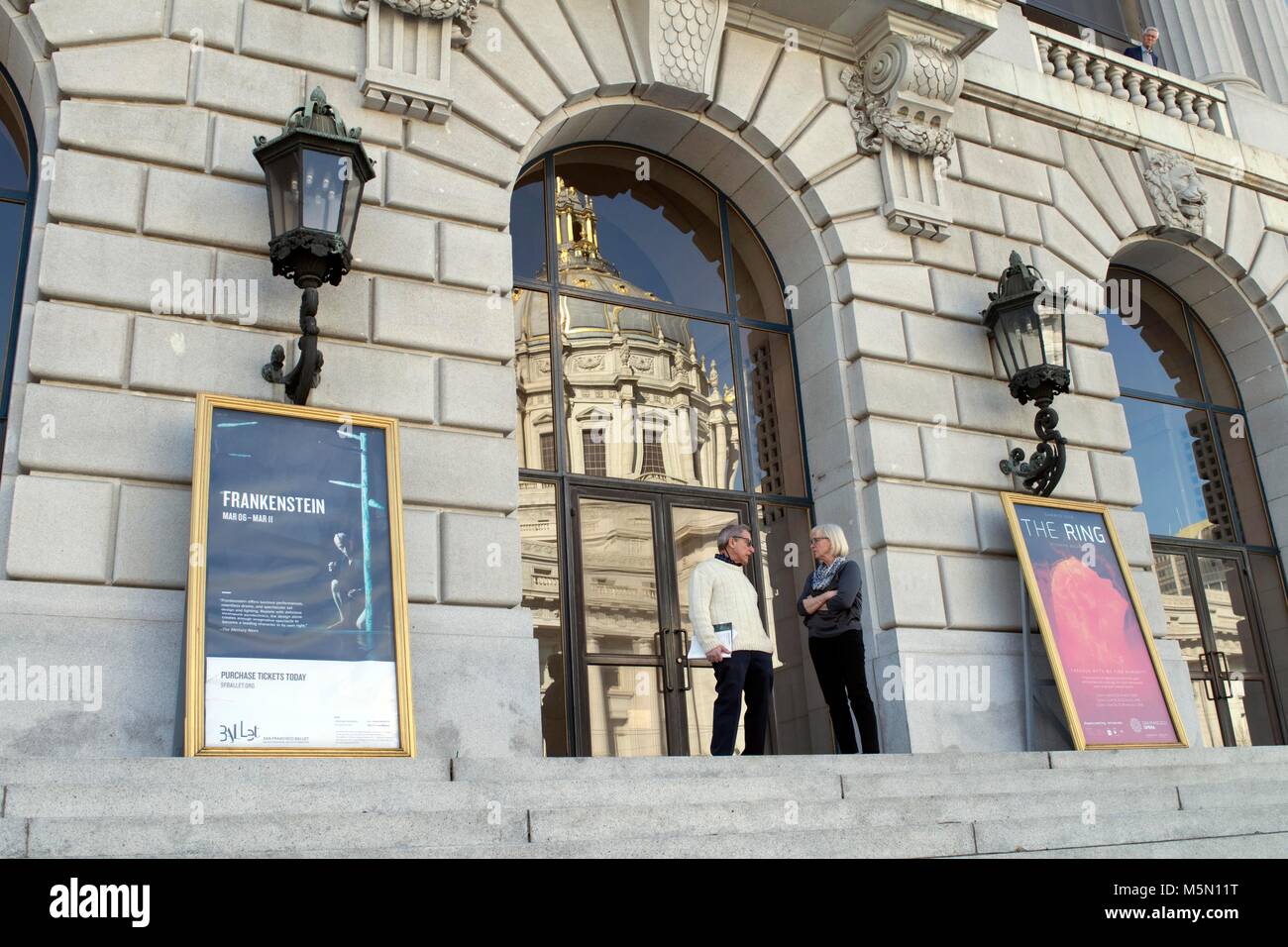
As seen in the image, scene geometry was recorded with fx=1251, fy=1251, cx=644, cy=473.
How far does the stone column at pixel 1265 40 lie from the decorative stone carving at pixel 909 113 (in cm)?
649

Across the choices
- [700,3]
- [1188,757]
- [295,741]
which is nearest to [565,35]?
[700,3]

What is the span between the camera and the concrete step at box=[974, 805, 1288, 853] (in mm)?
6293

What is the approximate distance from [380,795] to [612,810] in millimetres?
1145

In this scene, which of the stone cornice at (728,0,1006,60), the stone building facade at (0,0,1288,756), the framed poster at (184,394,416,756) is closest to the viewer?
the framed poster at (184,394,416,756)

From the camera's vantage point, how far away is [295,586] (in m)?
8.23

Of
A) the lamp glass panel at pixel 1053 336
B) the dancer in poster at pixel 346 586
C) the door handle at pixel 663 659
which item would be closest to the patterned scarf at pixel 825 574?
the door handle at pixel 663 659

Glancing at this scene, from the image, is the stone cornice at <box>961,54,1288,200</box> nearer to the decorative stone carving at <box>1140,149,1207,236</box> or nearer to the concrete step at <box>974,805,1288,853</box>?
the decorative stone carving at <box>1140,149,1207,236</box>

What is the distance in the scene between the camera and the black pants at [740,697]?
9062 millimetres

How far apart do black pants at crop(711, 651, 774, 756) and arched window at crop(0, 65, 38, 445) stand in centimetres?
568

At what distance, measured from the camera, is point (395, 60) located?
10.5 metres

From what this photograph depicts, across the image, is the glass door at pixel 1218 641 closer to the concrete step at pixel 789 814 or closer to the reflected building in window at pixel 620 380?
the reflected building in window at pixel 620 380

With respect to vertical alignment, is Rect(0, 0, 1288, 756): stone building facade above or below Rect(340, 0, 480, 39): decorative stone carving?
below

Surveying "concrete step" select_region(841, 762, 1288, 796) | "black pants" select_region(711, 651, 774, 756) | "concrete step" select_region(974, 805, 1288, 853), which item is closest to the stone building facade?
"black pants" select_region(711, 651, 774, 756)
